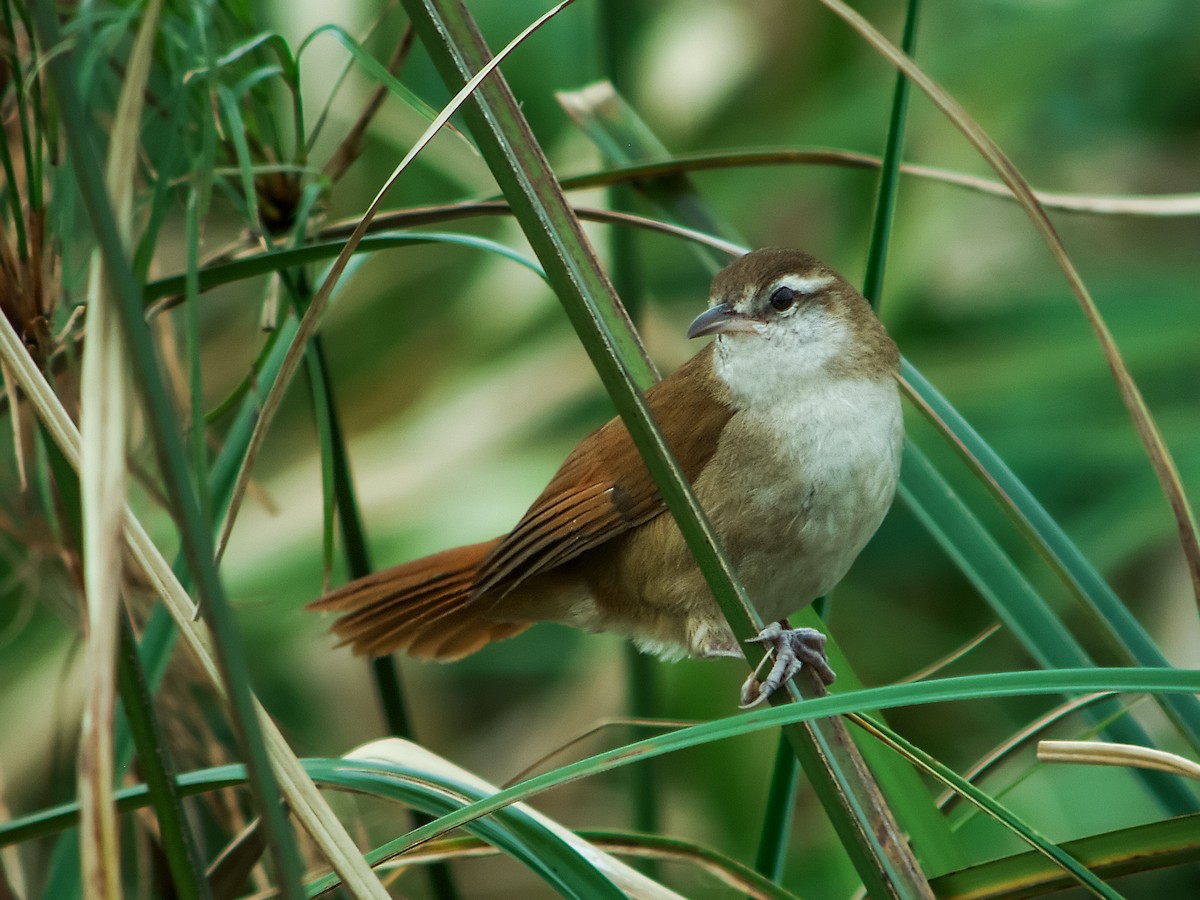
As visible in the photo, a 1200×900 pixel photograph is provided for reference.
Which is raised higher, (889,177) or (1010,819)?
(889,177)

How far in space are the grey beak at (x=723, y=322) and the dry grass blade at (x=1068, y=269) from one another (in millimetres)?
560

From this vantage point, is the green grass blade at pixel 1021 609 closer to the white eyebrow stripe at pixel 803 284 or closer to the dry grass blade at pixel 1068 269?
the dry grass blade at pixel 1068 269

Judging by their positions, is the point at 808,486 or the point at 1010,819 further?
the point at 808,486

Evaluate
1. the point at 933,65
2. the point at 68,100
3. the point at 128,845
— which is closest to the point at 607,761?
the point at 68,100

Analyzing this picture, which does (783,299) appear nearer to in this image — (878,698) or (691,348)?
(878,698)

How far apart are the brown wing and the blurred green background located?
111 centimetres

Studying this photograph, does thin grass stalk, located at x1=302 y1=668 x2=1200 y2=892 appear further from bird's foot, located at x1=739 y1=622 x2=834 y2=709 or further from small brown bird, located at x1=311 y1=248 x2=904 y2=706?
small brown bird, located at x1=311 y1=248 x2=904 y2=706

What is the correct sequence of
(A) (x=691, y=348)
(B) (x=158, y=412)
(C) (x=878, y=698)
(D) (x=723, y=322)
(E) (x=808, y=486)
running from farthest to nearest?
(A) (x=691, y=348) → (D) (x=723, y=322) → (E) (x=808, y=486) → (C) (x=878, y=698) → (B) (x=158, y=412)

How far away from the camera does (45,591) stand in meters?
2.59

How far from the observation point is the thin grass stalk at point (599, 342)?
3.85ft

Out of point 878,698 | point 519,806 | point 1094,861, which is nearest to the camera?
point 878,698

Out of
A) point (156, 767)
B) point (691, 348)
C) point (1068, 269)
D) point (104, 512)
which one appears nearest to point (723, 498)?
point (1068, 269)

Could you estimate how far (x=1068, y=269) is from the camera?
5.31 feet

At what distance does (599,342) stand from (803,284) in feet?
3.32
